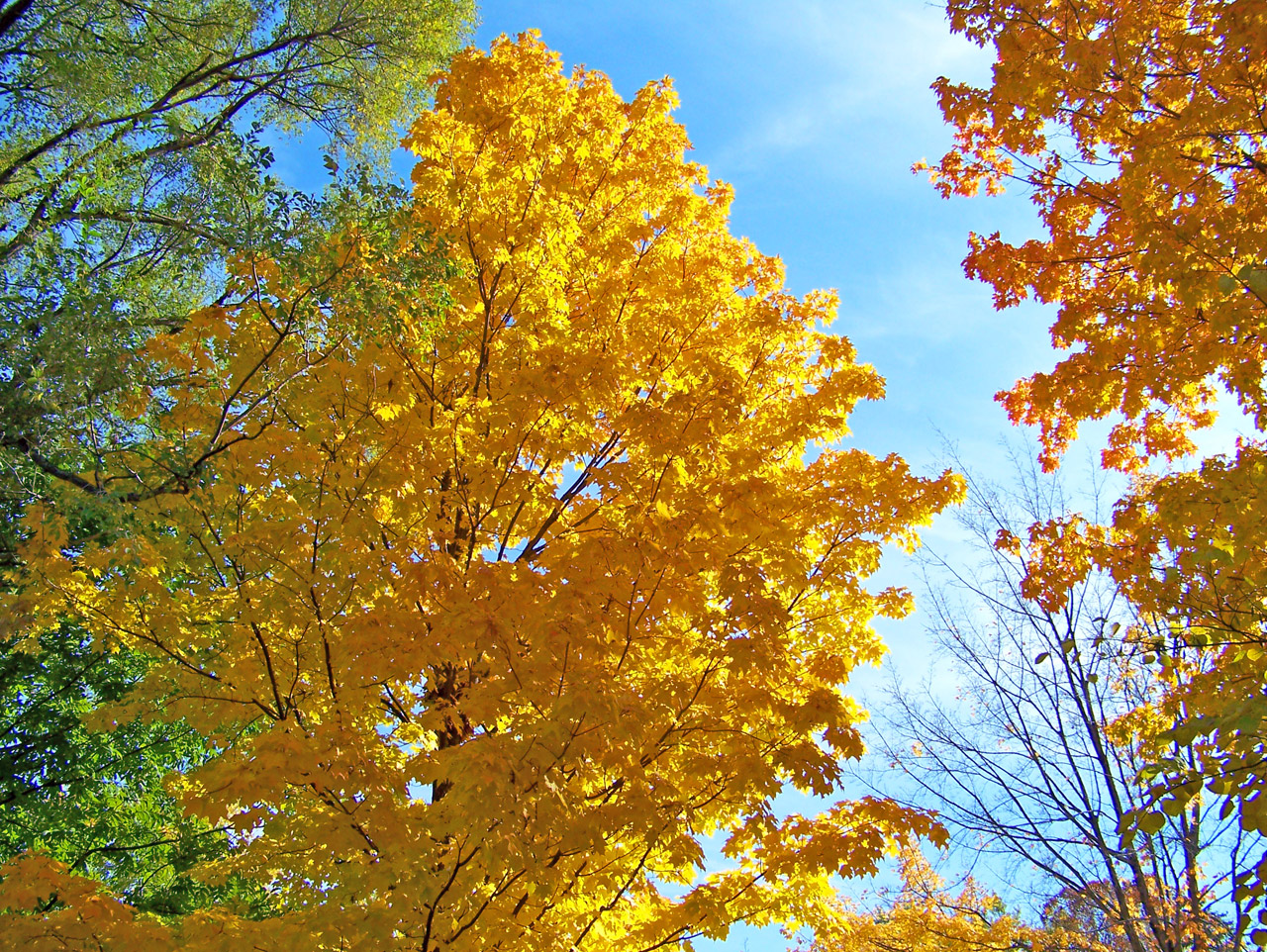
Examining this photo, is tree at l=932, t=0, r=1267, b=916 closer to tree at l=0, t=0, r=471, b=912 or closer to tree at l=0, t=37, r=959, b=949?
tree at l=0, t=37, r=959, b=949

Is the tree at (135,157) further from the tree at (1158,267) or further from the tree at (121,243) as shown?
the tree at (1158,267)

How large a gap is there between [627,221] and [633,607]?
3850 millimetres

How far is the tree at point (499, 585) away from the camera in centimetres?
365

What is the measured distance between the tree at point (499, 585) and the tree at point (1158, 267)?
1705mm

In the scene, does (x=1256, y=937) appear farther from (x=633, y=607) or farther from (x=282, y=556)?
(x=282, y=556)

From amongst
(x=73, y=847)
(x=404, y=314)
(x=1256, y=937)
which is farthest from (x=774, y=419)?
(x=73, y=847)

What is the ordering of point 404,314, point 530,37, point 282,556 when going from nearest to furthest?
A: 1. point 282,556
2. point 404,314
3. point 530,37

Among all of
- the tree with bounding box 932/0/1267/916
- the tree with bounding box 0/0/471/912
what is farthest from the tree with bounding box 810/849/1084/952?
the tree with bounding box 0/0/471/912

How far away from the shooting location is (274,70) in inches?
401

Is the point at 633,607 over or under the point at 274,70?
under

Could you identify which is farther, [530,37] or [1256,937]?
[530,37]

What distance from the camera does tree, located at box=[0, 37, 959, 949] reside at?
3.65 meters

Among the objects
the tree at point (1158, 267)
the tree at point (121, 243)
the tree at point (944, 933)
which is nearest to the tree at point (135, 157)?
the tree at point (121, 243)

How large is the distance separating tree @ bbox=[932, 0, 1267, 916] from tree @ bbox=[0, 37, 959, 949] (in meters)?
1.70
